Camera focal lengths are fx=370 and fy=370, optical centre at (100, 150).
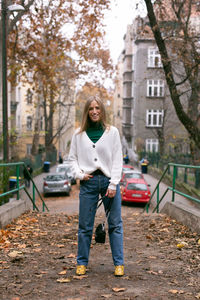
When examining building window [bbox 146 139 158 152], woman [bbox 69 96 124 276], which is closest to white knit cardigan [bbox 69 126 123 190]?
woman [bbox 69 96 124 276]

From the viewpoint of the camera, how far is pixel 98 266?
177 inches

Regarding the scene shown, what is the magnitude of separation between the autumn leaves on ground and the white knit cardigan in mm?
1111

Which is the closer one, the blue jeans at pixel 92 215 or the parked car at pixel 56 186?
the blue jeans at pixel 92 215

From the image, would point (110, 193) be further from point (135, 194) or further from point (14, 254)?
point (135, 194)

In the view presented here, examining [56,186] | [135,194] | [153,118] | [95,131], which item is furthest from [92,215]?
[153,118]

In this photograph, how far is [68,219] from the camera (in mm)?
8602

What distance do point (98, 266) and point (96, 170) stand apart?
1.26 meters

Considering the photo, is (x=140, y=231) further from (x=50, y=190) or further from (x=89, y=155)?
(x=50, y=190)

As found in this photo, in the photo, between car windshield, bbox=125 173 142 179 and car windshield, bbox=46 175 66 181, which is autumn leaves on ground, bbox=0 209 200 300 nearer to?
car windshield, bbox=125 173 142 179

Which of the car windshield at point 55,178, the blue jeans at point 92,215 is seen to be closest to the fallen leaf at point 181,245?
the blue jeans at point 92,215

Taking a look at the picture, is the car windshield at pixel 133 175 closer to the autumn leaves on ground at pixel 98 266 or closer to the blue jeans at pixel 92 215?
the autumn leaves on ground at pixel 98 266

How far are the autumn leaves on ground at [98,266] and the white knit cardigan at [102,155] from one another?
111 cm

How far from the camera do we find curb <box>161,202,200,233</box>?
6.05m

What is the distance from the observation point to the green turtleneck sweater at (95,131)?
4.10 m
